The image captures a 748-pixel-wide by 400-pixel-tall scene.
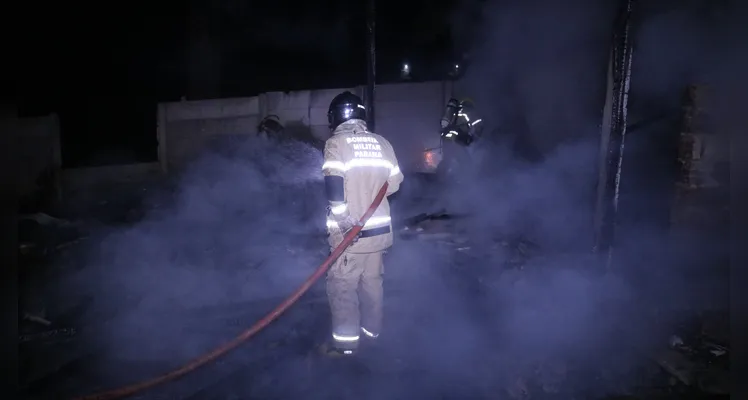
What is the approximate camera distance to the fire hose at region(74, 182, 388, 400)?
138 inches

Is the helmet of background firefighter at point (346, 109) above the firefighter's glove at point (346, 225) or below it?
above

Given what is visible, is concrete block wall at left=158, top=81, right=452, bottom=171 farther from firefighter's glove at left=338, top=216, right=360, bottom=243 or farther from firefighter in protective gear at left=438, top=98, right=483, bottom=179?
firefighter's glove at left=338, top=216, right=360, bottom=243

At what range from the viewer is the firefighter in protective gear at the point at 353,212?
168 inches

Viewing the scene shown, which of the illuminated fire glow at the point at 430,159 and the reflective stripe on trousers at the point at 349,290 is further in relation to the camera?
the illuminated fire glow at the point at 430,159

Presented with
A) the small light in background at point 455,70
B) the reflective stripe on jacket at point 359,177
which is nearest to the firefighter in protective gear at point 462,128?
the small light in background at point 455,70

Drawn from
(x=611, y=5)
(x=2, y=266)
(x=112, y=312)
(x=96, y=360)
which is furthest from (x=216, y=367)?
(x=611, y=5)

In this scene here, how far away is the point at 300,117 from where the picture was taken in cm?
1149

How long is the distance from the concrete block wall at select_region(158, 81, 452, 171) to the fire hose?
23.6 ft

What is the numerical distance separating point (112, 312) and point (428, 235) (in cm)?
394

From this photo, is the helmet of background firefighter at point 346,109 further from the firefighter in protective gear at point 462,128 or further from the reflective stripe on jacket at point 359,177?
A: the firefighter in protective gear at point 462,128

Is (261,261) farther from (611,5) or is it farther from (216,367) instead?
(611,5)

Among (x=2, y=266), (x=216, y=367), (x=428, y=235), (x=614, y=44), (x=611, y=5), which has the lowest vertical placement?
(x=216, y=367)

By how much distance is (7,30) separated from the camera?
7.88 feet

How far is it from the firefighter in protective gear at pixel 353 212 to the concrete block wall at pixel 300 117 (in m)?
6.92
